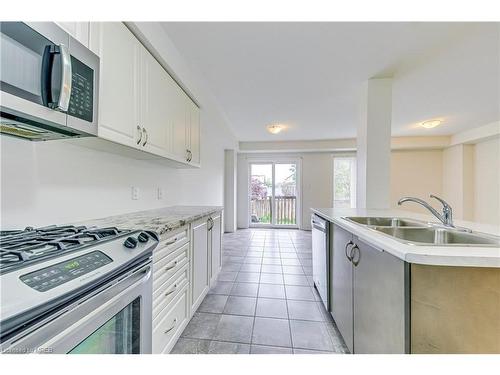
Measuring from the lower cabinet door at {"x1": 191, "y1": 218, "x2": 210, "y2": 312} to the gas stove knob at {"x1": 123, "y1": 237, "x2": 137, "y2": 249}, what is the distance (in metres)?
0.85

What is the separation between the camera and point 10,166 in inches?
40.4

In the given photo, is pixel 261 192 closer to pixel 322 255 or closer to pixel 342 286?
pixel 322 255

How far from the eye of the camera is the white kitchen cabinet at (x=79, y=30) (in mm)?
995

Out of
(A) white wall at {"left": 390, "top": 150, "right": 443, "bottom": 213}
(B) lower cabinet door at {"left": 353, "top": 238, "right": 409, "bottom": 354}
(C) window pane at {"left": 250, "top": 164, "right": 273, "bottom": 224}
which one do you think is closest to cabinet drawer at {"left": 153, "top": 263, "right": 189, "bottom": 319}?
(B) lower cabinet door at {"left": 353, "top": 238, "right": 409, "bottom": 354}

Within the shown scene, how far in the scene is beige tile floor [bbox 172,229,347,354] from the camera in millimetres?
1604

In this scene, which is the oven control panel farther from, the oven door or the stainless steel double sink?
the stainless steel double sink

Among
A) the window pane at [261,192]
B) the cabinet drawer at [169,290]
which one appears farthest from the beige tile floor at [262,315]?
the window pane at [261,192]

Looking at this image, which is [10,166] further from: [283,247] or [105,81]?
[283,247]

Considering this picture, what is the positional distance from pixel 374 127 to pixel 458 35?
104cm

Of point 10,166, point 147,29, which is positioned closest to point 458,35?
point 147,29

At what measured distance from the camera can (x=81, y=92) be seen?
1002 millimetres

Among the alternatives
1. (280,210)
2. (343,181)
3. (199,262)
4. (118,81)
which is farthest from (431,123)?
(118,81)

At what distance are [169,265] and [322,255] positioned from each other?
1385mm
